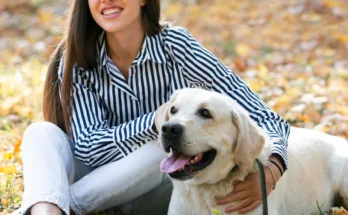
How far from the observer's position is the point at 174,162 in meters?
3.22

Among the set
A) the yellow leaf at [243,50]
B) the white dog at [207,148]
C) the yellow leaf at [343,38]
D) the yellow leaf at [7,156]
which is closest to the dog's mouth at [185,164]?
the white dog at [207,148]

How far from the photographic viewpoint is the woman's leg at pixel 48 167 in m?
3.36

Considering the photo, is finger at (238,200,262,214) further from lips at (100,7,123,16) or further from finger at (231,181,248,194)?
lips at (100,7,123,16)

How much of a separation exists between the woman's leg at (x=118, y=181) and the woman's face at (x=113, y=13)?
0.77 meters

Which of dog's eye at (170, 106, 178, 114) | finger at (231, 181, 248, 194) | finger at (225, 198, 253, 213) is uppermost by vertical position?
dog's eye at (170, 106, 178, 114)

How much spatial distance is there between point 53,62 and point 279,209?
1743mm

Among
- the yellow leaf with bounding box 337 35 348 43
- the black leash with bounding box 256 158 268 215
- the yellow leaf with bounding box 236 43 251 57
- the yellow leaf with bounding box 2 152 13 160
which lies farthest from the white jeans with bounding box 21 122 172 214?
the yellow leaf with bounding box 337 35 348 43

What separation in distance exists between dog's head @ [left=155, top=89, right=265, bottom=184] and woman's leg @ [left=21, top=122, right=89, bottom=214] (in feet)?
2.02

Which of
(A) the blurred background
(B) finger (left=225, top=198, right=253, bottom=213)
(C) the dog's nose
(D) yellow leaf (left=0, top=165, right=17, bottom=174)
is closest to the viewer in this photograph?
(C) the dog's nose

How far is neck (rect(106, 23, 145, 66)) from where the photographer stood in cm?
402

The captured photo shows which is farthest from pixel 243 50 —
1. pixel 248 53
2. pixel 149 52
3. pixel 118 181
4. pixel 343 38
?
pixel 118 181

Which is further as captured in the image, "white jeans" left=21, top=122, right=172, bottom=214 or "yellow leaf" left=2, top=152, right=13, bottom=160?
"yellow leaf" left=2, top=152, right=13, bottom=160

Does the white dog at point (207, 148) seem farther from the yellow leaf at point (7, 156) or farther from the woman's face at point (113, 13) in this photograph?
the yellow leaf at point (7, 156)

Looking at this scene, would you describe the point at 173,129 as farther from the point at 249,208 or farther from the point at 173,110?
the point at 249,208
